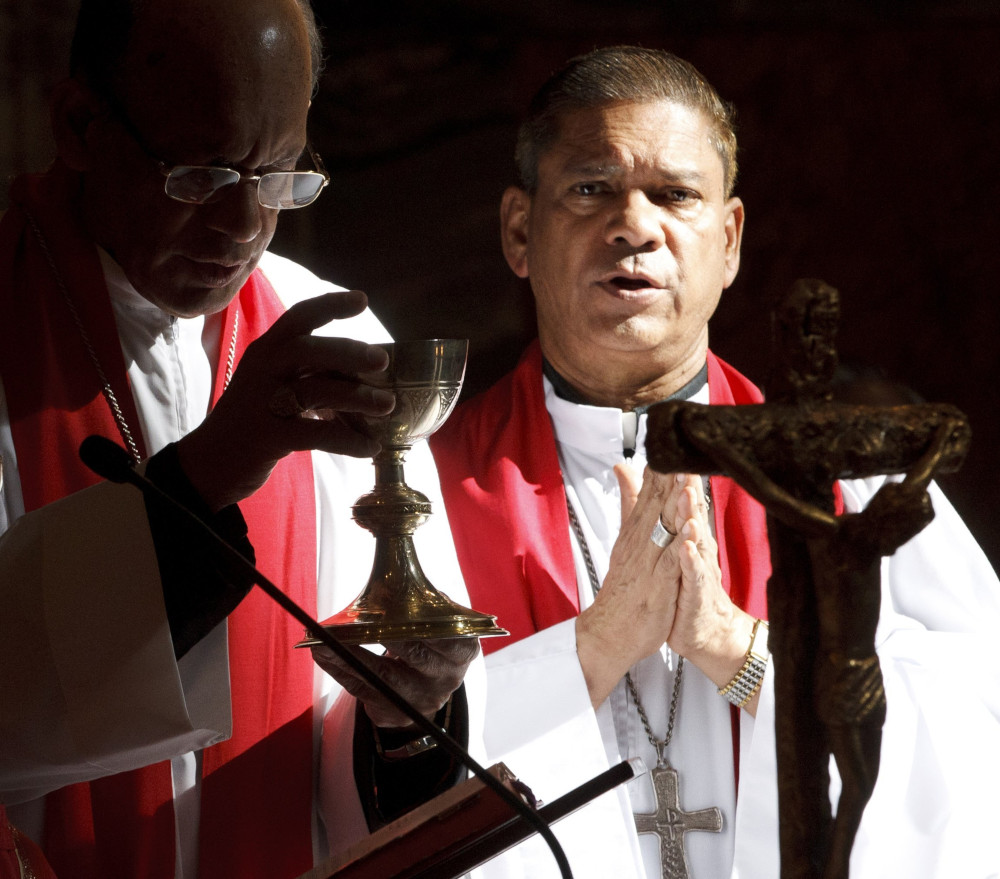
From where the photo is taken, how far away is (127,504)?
2.03 metres

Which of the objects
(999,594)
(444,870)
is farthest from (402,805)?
(999,594)

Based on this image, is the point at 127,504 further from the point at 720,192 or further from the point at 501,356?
the point at 501,356

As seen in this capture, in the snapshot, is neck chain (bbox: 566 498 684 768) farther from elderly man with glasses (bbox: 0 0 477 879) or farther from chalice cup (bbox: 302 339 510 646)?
chalice cup (bbox: 302 339 510 646)

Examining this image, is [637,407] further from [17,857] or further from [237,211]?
[17,857]

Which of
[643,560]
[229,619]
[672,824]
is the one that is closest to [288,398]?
[229,619]

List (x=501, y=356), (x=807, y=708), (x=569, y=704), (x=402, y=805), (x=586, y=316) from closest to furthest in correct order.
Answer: (x=807, y=708), (x=402, y=805), (x=569, y=704), (x=586, y=316), (x=501, y=356)

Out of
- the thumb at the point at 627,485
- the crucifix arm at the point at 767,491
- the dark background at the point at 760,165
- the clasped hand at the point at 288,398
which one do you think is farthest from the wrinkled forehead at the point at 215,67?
the dark background at the point at 760,165

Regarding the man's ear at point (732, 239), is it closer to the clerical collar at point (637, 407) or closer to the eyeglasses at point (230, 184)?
the clerical collar at point (637, 407)

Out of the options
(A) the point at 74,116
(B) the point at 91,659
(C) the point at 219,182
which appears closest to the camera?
(B) the point at 91,659

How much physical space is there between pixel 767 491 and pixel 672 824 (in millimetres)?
1745

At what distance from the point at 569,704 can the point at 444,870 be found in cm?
140

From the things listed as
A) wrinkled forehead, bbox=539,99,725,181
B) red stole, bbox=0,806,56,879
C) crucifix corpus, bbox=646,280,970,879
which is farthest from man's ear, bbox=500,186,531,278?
crucifix corpus, bbox=646,280,970,879

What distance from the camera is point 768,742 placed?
273 centimetres

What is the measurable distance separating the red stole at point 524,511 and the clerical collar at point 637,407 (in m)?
0.03
